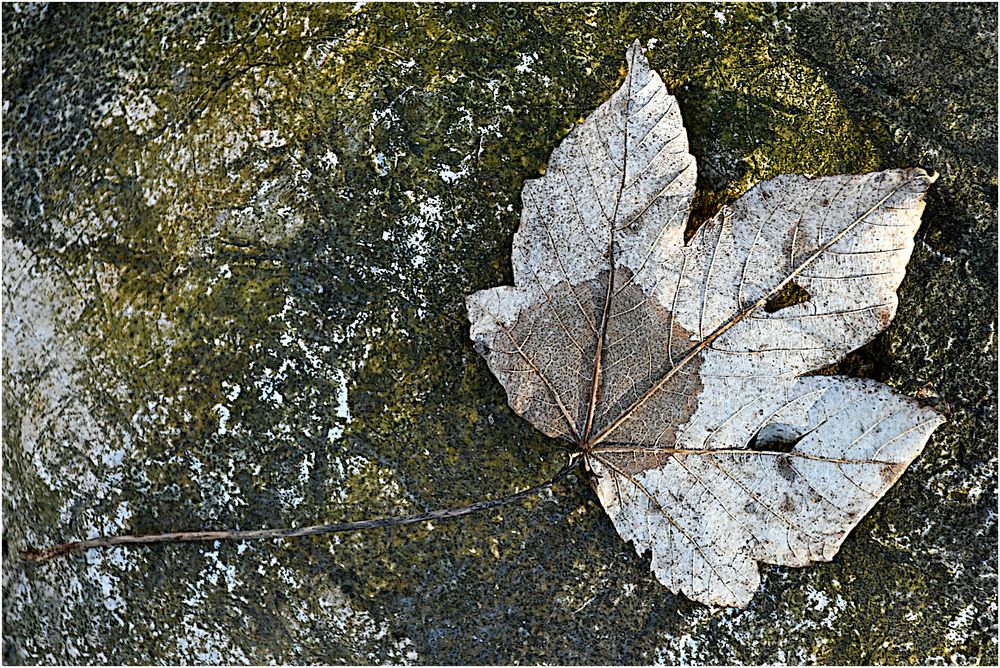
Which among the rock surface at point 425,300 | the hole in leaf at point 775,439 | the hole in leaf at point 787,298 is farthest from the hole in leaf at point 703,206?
the hole in leaf at point 775,439

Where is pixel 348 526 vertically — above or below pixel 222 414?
below

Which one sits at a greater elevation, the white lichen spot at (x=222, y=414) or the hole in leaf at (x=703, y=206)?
the white lichen spot at (x=222, y=414)

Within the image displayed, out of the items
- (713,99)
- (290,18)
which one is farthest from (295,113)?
(713,99)

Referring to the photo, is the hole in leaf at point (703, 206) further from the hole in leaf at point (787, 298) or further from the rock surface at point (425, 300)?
the hole in leaf at point (787, 298)

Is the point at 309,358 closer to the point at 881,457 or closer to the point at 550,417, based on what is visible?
the point at 550,417

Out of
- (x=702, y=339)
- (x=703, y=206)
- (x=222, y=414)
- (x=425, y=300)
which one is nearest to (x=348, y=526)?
(x=222, y=414)

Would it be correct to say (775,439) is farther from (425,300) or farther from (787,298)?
(425,300)

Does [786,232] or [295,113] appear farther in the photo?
[295,113]
